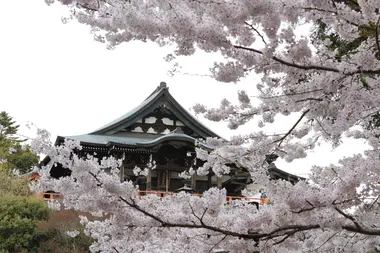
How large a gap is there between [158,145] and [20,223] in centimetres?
475

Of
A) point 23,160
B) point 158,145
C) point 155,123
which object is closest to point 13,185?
point 158,145

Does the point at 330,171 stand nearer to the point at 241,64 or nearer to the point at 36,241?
the point at 241,64

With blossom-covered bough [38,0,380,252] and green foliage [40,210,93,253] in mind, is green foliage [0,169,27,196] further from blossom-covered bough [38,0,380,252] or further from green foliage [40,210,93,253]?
blossom-covered bough [38,0,380,252]

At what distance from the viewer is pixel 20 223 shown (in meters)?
11.1

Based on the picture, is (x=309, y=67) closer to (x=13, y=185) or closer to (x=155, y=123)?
(x=13, y=185)

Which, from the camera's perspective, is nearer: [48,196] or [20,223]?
[20,223]

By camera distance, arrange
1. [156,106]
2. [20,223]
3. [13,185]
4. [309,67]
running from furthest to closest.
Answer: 1. [156,106]
2. [13,185]
3. [20,223]
4. [309,67]

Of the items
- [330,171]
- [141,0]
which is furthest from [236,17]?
[330,171]

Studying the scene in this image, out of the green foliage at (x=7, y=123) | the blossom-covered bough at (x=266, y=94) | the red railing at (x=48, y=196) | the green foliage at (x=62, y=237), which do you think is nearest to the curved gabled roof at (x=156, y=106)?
the red railing at (x=48, y=196)

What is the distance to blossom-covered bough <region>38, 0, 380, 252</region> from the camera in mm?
2305

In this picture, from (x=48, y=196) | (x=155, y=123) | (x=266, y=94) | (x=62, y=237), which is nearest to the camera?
(x=266, y=94)

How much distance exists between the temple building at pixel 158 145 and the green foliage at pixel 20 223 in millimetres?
2261

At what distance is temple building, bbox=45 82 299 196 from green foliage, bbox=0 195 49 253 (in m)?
2.26

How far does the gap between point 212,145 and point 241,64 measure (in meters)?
1.97
